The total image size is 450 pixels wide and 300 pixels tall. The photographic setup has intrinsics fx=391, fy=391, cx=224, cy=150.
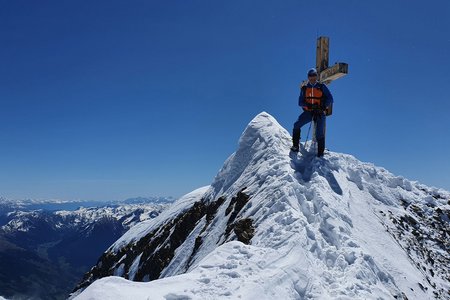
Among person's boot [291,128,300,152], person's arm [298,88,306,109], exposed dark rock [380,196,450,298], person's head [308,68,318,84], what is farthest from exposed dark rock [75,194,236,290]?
exposed dark rock [380,196,450,298]

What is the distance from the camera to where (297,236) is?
10031mm

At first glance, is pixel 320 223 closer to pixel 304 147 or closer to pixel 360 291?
pixel 360 291

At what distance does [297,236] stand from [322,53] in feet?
37.9

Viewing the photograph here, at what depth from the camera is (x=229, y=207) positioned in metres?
17.1

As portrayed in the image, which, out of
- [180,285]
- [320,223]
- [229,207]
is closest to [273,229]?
[320,223]

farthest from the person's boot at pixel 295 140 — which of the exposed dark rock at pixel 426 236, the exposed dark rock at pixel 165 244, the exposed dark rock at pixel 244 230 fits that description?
the exposed dark rock at pixel 244 230

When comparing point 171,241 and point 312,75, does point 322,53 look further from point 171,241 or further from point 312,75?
point 171,241

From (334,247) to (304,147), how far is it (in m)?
8.85

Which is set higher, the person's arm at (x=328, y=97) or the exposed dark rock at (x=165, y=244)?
the person's arm at (x=328, y=97)

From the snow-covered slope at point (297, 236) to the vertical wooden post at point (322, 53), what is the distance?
154 inches

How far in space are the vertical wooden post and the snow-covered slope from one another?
154 inches

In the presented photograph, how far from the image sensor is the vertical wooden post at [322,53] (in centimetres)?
1875

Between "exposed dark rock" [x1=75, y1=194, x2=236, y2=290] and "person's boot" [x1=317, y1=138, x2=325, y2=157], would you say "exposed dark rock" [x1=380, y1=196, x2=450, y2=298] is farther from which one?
"exposed dark rock" [x1=75, y1=194, x2=236, y2=290]

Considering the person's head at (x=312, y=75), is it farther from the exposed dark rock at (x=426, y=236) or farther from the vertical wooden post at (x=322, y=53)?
the exposed dark rock at (x=426, y=236)
